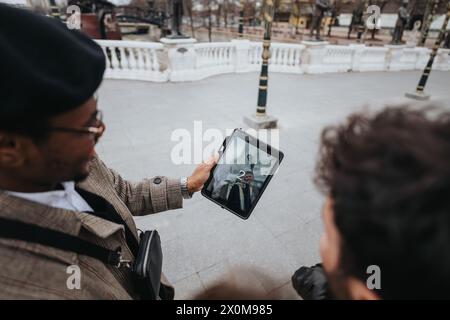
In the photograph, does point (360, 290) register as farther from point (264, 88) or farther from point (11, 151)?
point (264, 88)

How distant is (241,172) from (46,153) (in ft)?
3.73

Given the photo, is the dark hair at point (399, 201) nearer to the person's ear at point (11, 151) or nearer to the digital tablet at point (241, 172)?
the person's ear at point (11, 151)

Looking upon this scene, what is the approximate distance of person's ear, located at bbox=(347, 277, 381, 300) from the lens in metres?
0.67

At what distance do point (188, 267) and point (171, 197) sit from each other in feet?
3.33

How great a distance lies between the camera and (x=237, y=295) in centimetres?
90

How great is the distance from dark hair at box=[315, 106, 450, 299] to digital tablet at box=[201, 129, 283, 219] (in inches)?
42.6

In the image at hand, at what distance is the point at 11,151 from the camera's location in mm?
805

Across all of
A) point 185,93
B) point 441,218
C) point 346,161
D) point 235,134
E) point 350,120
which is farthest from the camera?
point 185,93

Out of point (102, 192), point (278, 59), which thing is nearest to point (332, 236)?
point (102, 192)

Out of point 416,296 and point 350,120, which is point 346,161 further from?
point 416,296

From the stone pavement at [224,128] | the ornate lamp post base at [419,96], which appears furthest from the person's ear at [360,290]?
the ornate lamp post base at [419,96]

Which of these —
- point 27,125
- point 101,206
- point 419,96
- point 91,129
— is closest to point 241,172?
point 101,206

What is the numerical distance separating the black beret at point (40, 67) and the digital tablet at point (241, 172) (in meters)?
1.02

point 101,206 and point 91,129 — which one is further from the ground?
point 91,129
